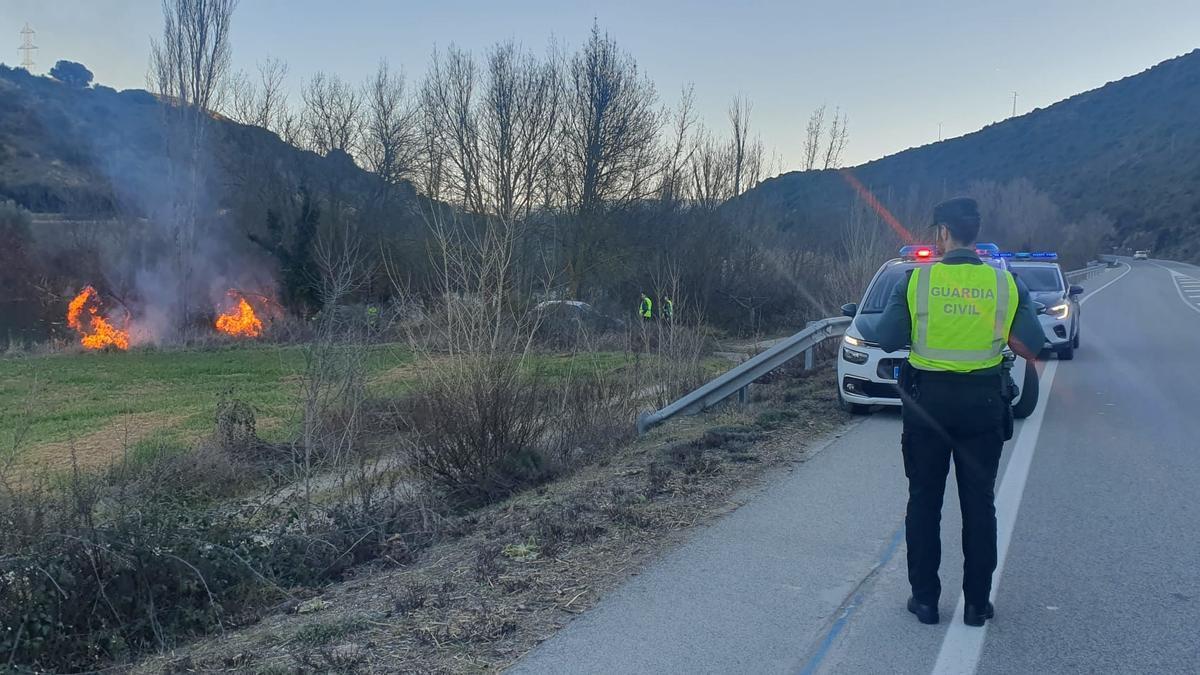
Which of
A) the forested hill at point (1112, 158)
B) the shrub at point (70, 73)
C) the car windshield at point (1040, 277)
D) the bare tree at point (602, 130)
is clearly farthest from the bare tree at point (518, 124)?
the shrub at point (70, 73)

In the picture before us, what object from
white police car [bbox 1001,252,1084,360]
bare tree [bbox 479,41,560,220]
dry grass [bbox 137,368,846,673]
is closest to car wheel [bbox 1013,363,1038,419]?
dry grass [bbox 137,368,846,673]

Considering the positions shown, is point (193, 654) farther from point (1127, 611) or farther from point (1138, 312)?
point (1138, 312)

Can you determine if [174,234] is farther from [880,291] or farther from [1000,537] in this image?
[1000,537]

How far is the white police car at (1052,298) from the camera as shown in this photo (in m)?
15.3

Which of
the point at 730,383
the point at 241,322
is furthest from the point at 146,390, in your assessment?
the point at 241,322

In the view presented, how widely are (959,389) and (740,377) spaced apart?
267 inches

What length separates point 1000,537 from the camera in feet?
18.8

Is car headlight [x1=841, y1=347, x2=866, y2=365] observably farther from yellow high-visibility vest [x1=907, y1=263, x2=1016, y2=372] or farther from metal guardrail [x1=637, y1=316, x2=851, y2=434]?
yellow high-visibility vest [x1=907, y1=263, x2=1016, y2=372]

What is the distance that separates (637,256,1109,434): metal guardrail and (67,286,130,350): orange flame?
83.7 feet

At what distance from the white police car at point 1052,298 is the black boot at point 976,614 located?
10709 mm

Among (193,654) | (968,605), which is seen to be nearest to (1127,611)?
(968,605)

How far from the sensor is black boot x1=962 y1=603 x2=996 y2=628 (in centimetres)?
429

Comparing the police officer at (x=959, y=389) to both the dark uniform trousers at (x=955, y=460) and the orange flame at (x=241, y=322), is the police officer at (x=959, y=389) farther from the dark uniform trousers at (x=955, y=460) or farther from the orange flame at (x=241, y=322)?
the orange flame at (x=241, y=322)

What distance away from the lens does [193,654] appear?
463 centimetres
